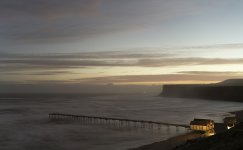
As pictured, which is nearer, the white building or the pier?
the white building

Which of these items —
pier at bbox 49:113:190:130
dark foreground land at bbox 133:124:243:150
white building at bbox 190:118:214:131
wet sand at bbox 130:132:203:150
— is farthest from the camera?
pier at bbox 49:113:190:130

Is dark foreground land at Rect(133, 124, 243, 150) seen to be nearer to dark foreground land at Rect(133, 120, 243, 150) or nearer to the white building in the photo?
dark foreground land at Rect(133, 120, 243, 150)

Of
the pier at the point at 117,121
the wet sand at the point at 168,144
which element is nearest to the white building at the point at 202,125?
the wet sand at the point at 168,144

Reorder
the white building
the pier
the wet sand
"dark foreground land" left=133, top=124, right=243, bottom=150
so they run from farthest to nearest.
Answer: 1. the pier
2. the white building
3. the wet sand
4. "dark foreground land" left=133, top=124, right=243, bottom=150

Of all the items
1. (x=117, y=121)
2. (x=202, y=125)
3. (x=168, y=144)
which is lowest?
(x=117, y=121)

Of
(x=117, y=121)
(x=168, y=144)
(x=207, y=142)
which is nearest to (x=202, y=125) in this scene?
(x=168, y=144)

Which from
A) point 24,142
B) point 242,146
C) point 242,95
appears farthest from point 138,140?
point 242,95

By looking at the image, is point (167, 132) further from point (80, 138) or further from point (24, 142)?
point (24, 142)

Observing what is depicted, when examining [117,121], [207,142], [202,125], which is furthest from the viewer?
[117,121]

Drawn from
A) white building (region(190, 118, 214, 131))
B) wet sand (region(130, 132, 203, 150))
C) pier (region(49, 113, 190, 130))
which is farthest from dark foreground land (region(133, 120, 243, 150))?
pier (region(49, 113, 190, 130))

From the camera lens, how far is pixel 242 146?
63.1ft

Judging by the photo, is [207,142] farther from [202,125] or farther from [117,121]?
[117,121]

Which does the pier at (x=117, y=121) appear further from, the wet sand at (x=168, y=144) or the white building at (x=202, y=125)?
the wet sand at (x=168, y=144)

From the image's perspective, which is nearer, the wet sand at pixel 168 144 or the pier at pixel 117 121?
the wet sand at pixel 168 144
